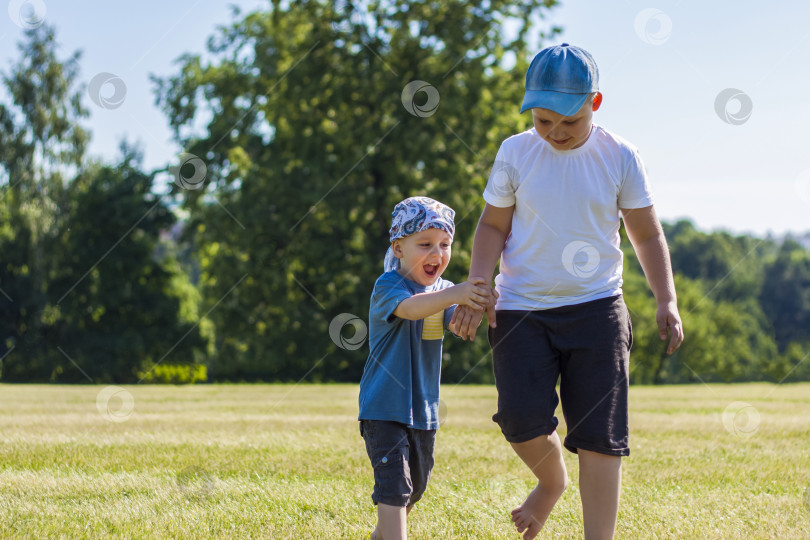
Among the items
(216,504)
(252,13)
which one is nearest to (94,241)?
(252,13)

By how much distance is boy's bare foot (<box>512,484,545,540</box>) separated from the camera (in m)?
3.41

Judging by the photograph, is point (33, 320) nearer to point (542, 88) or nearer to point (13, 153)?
point (13, 153)

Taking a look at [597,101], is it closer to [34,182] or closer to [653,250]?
[653,250]

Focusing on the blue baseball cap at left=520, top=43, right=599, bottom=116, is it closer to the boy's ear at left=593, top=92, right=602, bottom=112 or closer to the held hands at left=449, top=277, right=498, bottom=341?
the boy's ear at left=593, top=92, right=602, bottom=112

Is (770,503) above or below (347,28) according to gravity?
below

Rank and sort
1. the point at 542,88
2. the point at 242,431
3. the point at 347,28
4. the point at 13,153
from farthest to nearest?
the point at 13,153, the point at 347,28, the point at 242,431, the point at 542,88

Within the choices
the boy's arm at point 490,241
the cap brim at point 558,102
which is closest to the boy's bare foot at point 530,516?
the boy's arm at point 490,241

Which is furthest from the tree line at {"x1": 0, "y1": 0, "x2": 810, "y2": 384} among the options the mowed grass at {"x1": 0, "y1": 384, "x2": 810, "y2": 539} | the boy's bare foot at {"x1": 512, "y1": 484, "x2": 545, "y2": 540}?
the boy's bare foot at {"x1": 512, "y1": 484, "x2": 545, "y2": 540}

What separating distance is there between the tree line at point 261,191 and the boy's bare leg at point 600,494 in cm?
1409

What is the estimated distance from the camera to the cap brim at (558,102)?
3.03 metres

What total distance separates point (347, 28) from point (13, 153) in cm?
1461

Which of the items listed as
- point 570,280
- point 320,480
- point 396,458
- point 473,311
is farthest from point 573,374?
point 320,480

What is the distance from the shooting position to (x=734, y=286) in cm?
7375

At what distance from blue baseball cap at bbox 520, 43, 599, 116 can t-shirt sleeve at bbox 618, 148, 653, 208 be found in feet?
1.15
